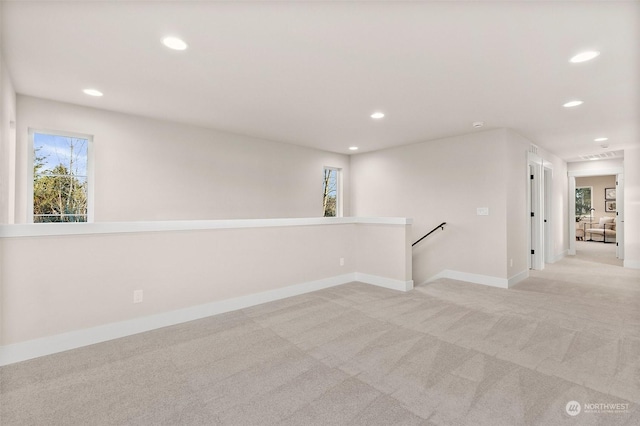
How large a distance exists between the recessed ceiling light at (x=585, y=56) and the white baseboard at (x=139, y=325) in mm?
3207

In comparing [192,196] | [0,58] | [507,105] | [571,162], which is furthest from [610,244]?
[0,58]

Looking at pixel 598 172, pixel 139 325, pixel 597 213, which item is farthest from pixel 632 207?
pixel 139 325

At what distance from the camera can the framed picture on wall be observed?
11.4 m

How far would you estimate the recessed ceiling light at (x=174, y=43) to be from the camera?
2400 mm

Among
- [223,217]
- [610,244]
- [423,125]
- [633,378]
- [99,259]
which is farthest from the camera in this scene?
[610,244]

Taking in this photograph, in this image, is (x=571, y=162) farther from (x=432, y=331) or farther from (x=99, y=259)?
(x=99, y=259)

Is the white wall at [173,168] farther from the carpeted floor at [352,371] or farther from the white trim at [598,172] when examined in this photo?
the white trim at [598,172]

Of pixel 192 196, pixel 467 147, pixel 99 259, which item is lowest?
pixel 99 259

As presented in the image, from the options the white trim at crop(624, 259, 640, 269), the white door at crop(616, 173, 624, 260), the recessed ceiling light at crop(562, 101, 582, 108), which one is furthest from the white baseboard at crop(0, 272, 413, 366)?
the white door at crop(616, 173, 624, 260)

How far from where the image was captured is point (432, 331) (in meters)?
3.04

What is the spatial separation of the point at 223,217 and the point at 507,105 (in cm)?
456

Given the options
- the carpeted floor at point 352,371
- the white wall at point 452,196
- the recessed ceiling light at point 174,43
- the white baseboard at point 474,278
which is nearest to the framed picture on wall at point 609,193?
the white wall at point 452,196

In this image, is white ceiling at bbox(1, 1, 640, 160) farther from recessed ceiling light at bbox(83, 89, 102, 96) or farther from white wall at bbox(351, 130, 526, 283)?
white wall at bbox(351, 130, 526, 283)

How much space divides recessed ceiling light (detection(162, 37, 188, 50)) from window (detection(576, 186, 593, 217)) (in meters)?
14.9
